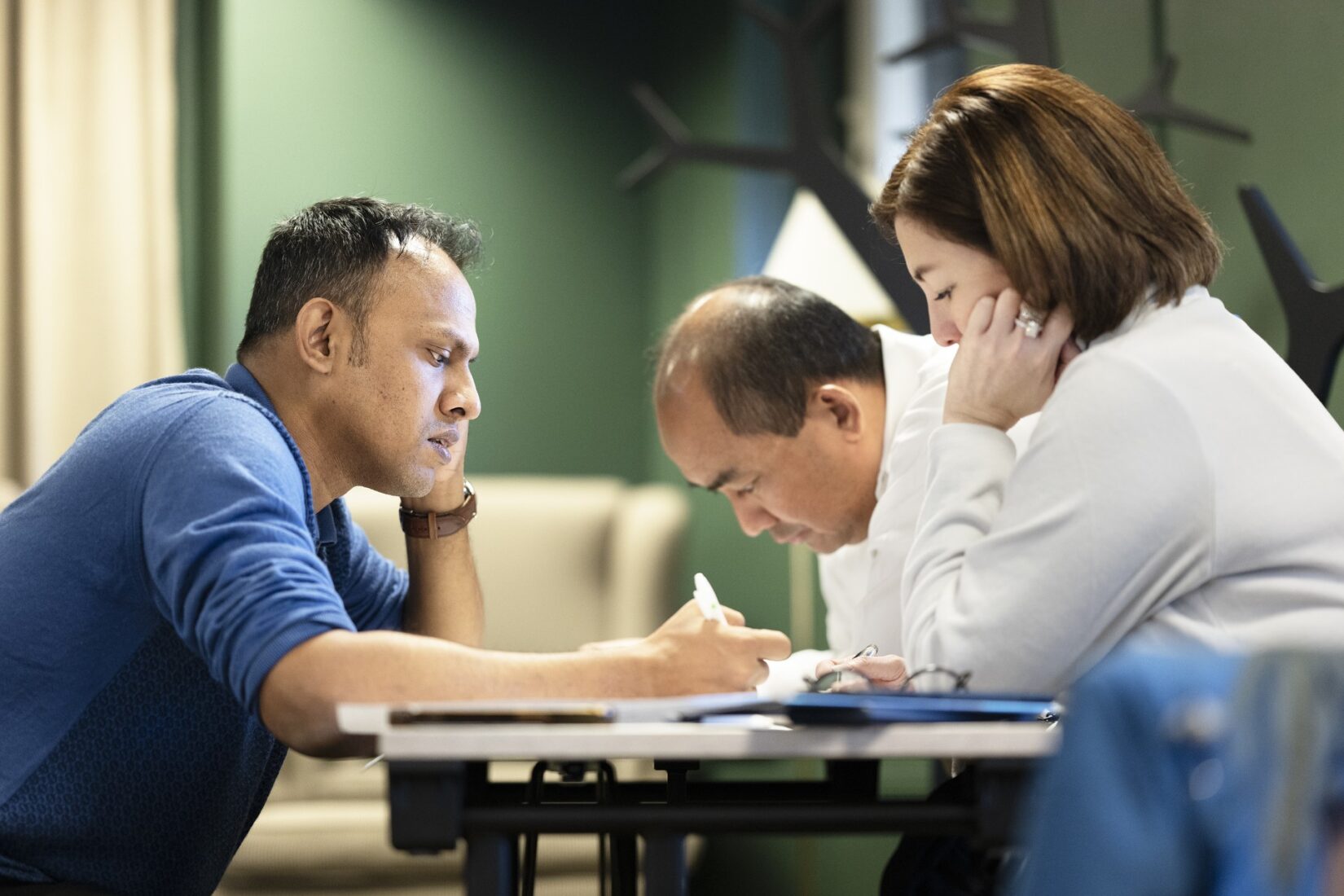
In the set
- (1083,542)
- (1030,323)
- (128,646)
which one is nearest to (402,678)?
(128,646)

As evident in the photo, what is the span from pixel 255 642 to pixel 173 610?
0.46 feet

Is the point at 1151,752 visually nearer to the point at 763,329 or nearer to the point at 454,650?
the point at 454,650

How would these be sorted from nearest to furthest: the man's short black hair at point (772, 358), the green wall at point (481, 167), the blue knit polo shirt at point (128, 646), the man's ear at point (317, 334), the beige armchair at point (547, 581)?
1. the blue knit polo shirt at point (128, 646)
2. the man's ear at point (317, 334)
3. the man's short black hair at point (772, 358)
4. the beige armchair at point (547, 581)
5. the green wall at point (481, 167)

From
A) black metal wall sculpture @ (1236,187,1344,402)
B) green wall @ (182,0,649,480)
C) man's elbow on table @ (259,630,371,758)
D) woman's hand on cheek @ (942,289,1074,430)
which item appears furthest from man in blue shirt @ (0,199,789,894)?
green wall @ (182,0,649,480)

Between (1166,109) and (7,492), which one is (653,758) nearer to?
(1166,109)

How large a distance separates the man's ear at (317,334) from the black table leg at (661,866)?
2.66 ft

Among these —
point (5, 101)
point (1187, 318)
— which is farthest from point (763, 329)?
point (5, 101)

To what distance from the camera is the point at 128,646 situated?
131 cm

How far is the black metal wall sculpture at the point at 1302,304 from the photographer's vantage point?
6.78ft

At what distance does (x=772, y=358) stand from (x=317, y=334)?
2.29 ft

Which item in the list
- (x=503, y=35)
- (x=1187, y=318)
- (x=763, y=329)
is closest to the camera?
(x=1187, y=318)

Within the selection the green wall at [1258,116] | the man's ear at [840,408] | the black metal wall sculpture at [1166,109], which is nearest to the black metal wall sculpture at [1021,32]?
the black metal wall sculpture at [1166,109]

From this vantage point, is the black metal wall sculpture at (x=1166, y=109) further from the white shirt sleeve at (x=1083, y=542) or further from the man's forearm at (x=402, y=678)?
the man's forearm at (x=402, y=678)

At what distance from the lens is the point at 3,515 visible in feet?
4.65
